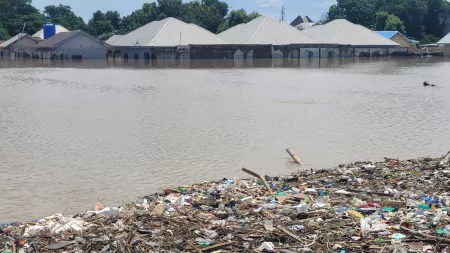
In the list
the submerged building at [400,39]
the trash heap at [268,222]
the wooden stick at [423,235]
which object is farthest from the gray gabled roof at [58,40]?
the wooden stick at [423,235]

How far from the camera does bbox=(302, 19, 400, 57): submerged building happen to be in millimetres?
63875

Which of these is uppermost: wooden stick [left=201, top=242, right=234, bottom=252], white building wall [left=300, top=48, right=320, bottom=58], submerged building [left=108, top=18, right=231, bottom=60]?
submerged building [left=108, top=18, right=231, bottom=60]

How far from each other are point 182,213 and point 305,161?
16.8ft

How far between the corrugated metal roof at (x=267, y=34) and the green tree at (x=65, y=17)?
3117 cm

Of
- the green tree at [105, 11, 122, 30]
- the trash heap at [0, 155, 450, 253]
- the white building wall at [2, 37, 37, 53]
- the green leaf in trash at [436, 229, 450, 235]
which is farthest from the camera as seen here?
the green tree at [105, 11, 122, 30]

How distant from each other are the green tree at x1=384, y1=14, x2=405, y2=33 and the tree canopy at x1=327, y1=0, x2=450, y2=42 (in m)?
0.28

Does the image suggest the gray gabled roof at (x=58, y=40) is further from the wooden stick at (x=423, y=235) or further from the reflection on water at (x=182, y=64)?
the wooden stick at (x=423, y=235)

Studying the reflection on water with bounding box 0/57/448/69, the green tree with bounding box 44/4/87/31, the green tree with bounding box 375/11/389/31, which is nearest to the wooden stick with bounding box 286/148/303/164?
the reflection on water with bounding box 0/57/448/69

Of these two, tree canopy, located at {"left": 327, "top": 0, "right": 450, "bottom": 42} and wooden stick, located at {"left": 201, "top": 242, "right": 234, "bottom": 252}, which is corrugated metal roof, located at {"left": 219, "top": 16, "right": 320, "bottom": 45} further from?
wooden stick, located at {"left": 201, "top": 242, "right": 234, "bottom": 252}

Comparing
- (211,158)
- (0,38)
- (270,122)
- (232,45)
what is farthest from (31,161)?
(0,38)

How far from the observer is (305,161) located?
1138cm

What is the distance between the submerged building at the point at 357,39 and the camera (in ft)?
210

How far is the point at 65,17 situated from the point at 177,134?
80.9 m

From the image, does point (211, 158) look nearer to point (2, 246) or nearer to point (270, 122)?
point (270, 122)
